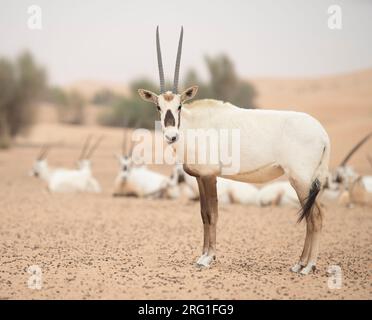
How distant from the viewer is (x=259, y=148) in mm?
5480

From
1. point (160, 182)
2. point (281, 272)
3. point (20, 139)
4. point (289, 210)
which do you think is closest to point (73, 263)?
point (281, 272)

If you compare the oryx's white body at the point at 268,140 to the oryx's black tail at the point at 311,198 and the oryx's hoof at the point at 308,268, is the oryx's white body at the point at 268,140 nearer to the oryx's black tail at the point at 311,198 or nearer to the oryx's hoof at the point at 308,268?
the oryx's black tail at the point at 311,198

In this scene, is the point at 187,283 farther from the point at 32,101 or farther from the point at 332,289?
the point at 32,101

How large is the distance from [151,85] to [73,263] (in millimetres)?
35764

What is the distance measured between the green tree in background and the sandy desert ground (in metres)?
13.1

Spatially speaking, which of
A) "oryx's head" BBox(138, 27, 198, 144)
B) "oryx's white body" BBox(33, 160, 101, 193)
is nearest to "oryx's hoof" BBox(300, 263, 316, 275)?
"oryx's head" BBox(138, 27, 198, 144)

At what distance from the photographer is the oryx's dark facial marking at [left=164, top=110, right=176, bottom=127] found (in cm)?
529

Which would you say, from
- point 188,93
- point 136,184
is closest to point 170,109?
point 188,93

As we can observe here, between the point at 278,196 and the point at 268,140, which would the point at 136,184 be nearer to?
the point at 278,196

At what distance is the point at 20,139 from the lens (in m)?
30.0

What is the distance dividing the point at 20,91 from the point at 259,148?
75.7 feet

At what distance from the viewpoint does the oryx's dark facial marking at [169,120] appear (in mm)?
5285

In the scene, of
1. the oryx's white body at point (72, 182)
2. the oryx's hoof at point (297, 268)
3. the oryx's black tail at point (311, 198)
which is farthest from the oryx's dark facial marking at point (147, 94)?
the oryx's white body at point (72, 182)

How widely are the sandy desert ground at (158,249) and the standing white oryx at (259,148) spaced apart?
0.51 m
